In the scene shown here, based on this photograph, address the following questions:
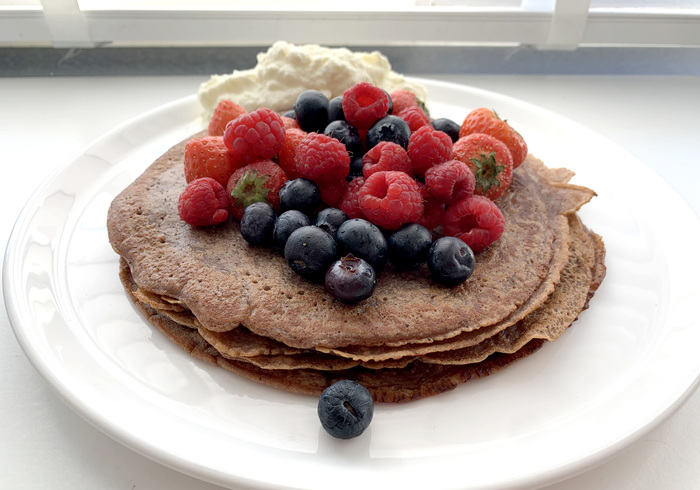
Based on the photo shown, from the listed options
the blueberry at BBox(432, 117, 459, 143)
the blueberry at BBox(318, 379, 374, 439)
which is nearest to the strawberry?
the blueberry at BBox(432, 117, 459, 143)

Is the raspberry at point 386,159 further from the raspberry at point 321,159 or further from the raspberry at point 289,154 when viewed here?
the raspberry at point 289,154

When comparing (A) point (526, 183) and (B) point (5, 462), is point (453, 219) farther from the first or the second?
(B) point (5, 462)

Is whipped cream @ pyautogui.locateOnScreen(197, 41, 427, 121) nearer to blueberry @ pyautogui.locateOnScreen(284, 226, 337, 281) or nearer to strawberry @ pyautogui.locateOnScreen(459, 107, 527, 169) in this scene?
strawberry @ pyautogui.locateOnScreen(459, 107, 527, 169)

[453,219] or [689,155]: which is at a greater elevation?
[453,219]

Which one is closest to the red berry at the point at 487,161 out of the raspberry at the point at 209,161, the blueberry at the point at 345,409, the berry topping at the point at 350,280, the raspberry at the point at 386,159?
the raspberry at the point at 386,159

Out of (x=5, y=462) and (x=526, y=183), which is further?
(x=526, y=183)

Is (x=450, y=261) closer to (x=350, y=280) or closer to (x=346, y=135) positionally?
(x=350, y=280)

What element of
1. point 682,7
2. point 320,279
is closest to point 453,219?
point 320,279
